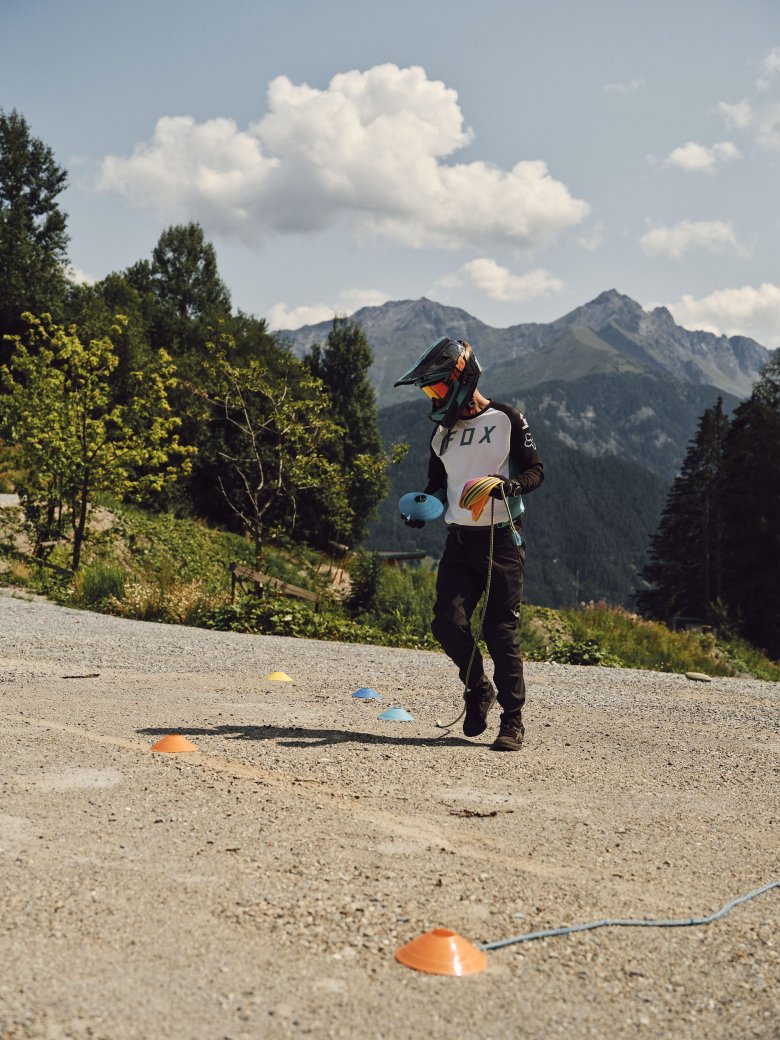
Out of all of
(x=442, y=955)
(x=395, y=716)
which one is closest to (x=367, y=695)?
(x=395, y=716)

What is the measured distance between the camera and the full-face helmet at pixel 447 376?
5742 millimetres

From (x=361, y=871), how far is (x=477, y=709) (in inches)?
99.6

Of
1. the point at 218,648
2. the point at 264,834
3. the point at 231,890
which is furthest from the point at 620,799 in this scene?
the point at 218,648

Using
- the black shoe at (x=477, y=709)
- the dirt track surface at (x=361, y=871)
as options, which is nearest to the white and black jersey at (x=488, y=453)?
the black shoe at (x=477, y=709)

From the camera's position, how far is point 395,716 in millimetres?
6547

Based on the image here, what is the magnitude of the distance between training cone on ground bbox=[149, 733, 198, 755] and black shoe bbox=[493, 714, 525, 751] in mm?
1700

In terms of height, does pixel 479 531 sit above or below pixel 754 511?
below

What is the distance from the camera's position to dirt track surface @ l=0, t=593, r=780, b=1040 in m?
2.39

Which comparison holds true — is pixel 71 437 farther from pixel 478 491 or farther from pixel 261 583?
pixel 478 491

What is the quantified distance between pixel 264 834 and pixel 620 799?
1.80 meters

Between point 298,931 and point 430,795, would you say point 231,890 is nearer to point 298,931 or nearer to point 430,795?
point 298,931

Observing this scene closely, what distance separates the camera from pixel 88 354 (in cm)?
1617

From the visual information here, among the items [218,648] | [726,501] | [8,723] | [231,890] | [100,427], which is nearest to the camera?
[231,890]

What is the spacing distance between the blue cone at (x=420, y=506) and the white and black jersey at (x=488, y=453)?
11cm
